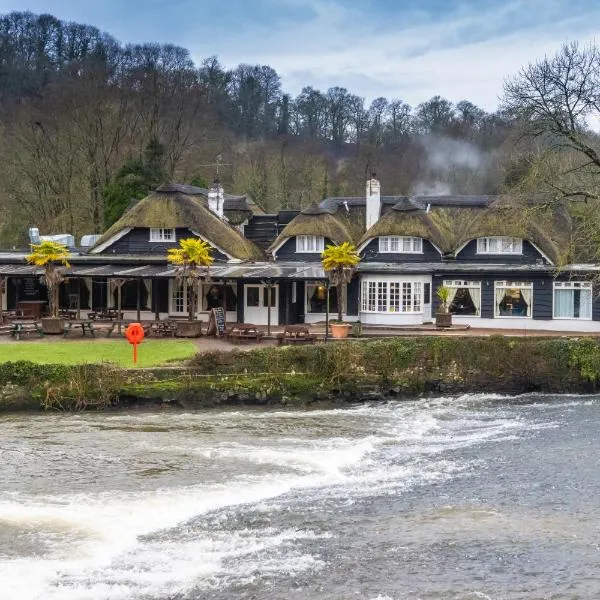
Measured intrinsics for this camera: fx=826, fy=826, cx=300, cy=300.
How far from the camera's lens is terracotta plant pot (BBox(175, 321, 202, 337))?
2934 cm

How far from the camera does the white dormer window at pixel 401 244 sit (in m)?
35.4

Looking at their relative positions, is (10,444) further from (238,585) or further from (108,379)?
(238,585)

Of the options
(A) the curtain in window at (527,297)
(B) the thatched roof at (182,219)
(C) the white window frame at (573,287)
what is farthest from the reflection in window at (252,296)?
(C) the white window frame at (573,287)

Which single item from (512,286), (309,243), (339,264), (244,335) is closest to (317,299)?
(309,243)

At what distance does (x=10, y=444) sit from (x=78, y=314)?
16.8 metres

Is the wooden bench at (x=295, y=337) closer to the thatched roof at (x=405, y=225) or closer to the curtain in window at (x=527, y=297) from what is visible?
the thatched roof at (x=405, y=225)

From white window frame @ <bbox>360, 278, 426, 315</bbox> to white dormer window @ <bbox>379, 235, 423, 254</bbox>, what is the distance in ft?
7.37

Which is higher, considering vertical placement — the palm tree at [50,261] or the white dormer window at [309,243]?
the white dormer window at [309,243]

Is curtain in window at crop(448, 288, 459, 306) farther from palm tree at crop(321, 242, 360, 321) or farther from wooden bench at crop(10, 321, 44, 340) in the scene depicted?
wooden bench at crop(10, 321, 44, 340)

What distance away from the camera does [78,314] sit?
35094 mm

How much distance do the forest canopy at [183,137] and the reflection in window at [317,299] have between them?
378 inches

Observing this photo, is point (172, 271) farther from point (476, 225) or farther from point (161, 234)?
point (476, 225)

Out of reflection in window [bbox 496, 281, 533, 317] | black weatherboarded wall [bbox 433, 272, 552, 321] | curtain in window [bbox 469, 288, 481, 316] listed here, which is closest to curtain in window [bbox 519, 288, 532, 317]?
reflection in window [bbox 496, 281, 533, 317]

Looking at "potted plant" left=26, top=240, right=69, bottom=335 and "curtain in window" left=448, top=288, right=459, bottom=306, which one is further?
"curtain in window" left=448, top=288, right=459, bottom=306
